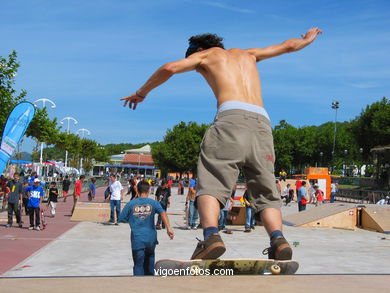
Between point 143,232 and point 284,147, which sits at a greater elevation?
point 284,147

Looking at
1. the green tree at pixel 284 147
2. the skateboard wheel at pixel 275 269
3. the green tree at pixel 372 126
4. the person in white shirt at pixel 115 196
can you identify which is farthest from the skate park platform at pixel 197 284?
the green tree at pixel 284 147

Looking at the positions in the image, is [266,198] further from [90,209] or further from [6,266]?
[90,209]

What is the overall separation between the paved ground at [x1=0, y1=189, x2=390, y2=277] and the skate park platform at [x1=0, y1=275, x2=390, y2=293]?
5203mm

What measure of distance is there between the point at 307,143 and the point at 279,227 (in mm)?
83280

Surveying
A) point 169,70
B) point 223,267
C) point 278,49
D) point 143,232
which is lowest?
point 143,232

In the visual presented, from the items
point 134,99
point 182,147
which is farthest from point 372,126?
point 134,99

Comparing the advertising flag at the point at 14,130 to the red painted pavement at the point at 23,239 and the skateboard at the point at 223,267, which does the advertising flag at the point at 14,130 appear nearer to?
the red painted pavement at the point at 23,239

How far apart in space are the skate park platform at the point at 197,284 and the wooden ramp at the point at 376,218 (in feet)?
48.8

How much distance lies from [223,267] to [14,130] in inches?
606

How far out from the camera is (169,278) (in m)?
3.00

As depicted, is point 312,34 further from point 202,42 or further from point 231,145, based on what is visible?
point 231,145

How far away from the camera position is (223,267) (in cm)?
348

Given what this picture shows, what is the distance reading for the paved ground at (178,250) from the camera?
8.58m

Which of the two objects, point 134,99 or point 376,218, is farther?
point 376,218
